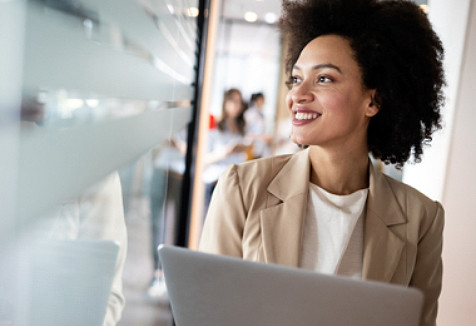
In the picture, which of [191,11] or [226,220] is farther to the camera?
[191,11]

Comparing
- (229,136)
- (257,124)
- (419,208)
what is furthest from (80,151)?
(257,124)

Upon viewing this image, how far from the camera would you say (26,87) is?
43 centimetres

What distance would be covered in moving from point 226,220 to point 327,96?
516 millimetres

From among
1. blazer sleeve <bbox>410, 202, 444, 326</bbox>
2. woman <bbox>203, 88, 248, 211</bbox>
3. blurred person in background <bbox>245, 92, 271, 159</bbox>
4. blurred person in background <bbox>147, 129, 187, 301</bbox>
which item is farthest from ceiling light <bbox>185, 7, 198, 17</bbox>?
blurred person in background <bbox>245, 92, 271, 159</bbox>

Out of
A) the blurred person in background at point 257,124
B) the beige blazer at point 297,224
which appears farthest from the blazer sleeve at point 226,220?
the blurred person in background at point 257,124

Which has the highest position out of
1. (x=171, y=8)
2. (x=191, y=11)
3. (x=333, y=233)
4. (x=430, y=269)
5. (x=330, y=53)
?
(x=191, y=11)

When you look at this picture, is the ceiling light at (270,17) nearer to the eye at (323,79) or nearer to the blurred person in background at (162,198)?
the blurred person in background at (162,198)

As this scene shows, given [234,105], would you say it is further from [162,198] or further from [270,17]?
[162,198]

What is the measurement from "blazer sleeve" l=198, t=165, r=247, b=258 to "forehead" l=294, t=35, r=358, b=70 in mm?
462

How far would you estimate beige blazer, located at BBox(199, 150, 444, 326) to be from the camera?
1.49 m

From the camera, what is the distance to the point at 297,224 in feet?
4.89

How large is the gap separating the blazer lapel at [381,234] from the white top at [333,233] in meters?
0.04

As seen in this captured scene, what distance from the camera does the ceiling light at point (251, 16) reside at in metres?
8.88

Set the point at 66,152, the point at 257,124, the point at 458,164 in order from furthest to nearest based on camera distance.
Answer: the point at 257,124 → the point at 458,164 → the point at 66,152
